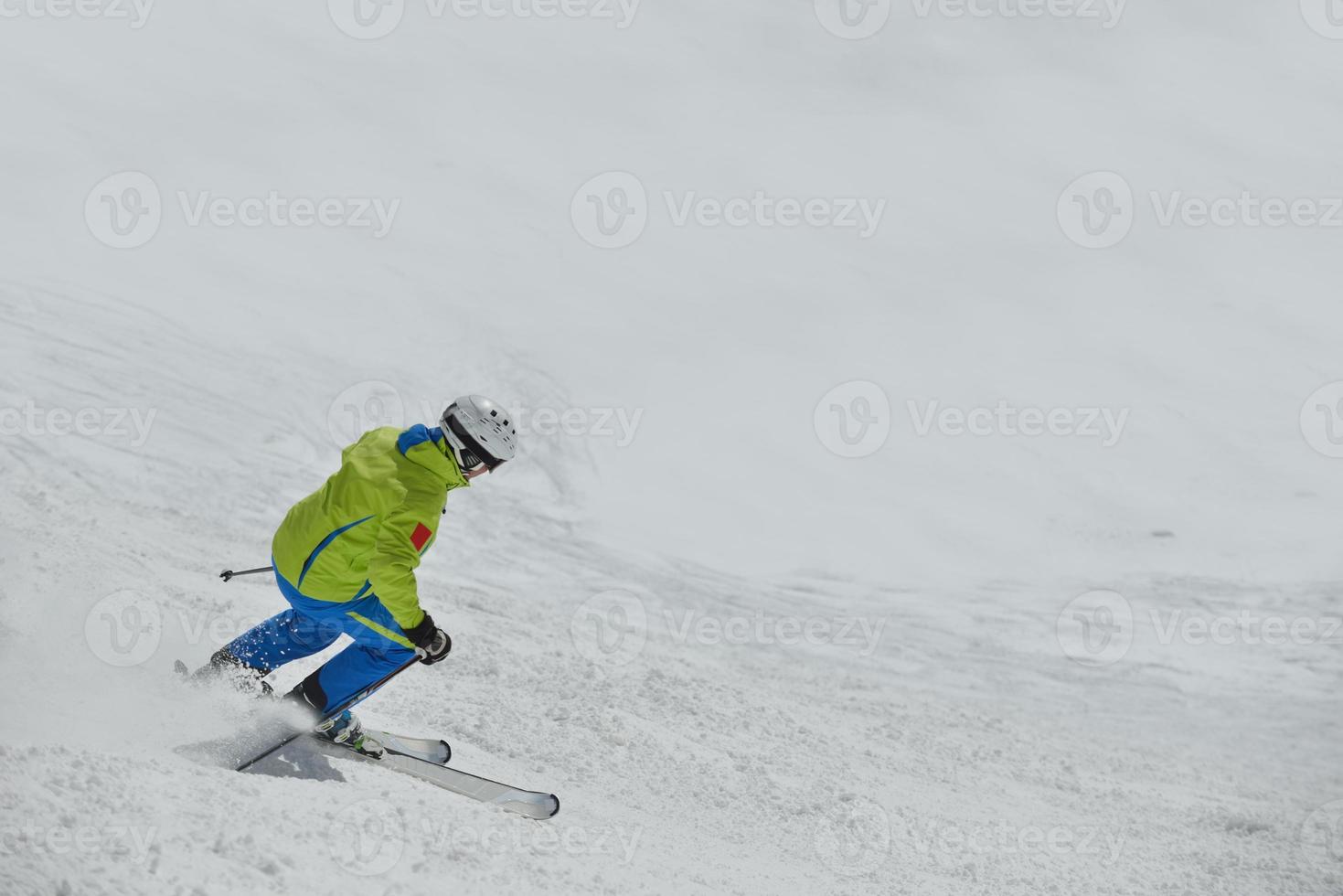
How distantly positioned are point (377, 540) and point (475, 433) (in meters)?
0.73

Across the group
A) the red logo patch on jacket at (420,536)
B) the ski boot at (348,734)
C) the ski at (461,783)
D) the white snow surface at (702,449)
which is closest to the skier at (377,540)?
the red logo patch on jacket at (420,536)

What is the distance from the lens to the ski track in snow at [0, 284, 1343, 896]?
5.26 metres

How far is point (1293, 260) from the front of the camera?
39.5m

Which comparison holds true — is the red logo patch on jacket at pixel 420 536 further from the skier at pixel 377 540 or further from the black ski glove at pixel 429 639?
the black ski glove at pixel 429 639

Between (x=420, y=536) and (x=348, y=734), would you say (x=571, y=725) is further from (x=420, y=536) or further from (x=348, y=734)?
(x=420, y=536)

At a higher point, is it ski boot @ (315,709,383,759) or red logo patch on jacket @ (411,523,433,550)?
red logo patch on jacket @ (411,523,433,550)

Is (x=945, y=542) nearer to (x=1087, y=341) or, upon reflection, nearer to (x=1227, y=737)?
(x=1227, y=737)

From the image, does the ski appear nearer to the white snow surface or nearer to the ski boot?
the ski boot

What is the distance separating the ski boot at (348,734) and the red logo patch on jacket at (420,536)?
47.6 inches

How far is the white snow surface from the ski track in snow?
0.04m

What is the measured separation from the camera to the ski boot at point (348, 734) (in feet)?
21.3

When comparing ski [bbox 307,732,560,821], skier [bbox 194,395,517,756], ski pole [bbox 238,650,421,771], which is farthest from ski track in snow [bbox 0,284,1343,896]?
skier [bbox 194,395,517,756]

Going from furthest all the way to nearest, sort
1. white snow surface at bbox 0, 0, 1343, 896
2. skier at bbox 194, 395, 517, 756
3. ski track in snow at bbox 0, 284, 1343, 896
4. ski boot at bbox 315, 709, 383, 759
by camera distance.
Answer: white snow surface at bbox 0, 0, 1343, 896
ski boot at bbox 315, 709, 383, 759
skier at bbox 194, 395, 517, 756
ski track in snow at bbox 0, 284, 1343, 896

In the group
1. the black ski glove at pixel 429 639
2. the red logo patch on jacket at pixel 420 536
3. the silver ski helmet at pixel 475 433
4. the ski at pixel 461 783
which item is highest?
the silver ski helmet at pixel 475 433
